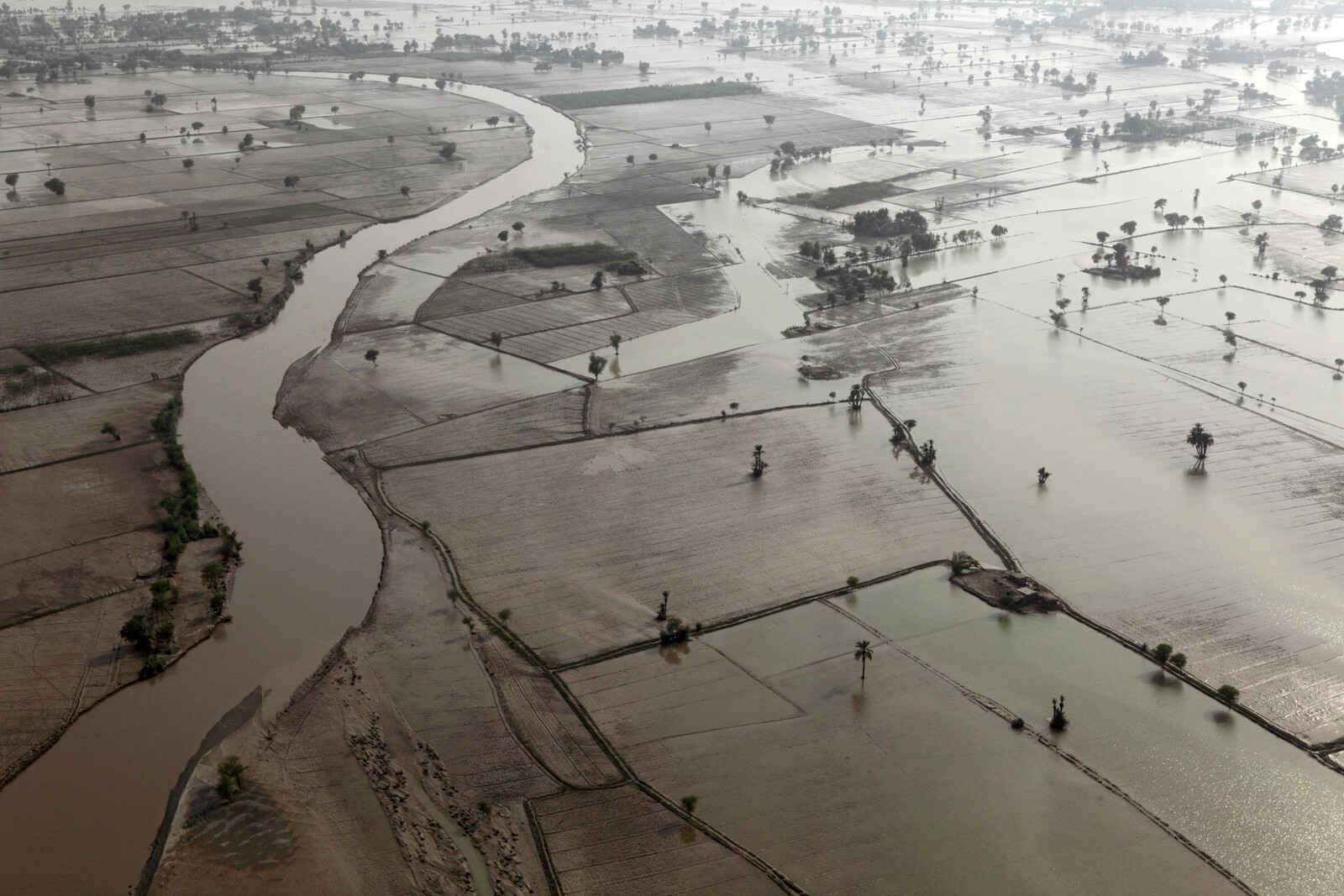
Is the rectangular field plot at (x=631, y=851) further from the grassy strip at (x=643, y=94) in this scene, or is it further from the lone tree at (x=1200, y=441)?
the grassy strip at (x=643, y=94)

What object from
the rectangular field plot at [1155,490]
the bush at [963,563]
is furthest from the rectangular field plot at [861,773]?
the rectangular field plot at [1155,490]

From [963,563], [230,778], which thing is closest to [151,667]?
[230,778]

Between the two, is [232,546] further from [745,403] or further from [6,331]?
[6,331]

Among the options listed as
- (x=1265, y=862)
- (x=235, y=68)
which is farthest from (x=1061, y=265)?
(x=235, y=68)

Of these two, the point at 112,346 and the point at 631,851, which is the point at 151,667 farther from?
the point at 112,346

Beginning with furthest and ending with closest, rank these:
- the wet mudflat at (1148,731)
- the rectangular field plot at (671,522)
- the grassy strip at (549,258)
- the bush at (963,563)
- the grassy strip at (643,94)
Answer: the grassy strip at (643,94) → the grassy strip at (549,258) → the bush at (963,563) → the rectangular field plot at (671,522) → the wet mudflat at (1148,731)
